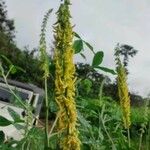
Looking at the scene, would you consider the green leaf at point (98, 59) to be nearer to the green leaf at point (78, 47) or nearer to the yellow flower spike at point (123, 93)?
the green leaf at point (78, 47)

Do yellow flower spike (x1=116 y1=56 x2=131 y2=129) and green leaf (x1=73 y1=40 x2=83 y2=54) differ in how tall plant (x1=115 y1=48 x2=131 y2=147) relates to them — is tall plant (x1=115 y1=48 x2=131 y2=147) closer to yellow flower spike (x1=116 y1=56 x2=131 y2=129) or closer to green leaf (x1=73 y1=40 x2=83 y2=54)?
yellow flower spike (x1=116 y1=56 x2=131 y2=129)

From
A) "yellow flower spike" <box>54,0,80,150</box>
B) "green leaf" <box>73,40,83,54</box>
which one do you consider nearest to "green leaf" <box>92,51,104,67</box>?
"green leaf" <box>73,40,83,54</box>

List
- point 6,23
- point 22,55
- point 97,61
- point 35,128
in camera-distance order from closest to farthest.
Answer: point 97,61
point 35,128
point 22,55
point 6,23

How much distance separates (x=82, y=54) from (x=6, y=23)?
7130cm

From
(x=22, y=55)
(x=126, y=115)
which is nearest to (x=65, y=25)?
(x=126, y=115)

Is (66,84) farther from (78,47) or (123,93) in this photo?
(78,47)

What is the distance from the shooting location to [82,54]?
2.76 m

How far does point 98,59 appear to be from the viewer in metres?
2.61

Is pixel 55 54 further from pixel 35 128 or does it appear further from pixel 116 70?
pixel 35 128

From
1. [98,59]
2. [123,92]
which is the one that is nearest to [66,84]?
[123,92]

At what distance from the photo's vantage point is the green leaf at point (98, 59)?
2.60 m

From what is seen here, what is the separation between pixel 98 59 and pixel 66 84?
39.6 inches

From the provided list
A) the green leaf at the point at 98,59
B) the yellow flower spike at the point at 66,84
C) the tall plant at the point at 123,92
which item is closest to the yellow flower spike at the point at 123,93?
the tall plant at the point at 123,92

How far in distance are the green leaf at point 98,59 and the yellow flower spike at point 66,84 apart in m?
0.93
